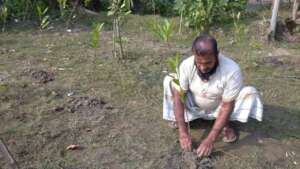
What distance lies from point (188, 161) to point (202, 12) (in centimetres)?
297

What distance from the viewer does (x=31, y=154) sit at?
11.6 ft

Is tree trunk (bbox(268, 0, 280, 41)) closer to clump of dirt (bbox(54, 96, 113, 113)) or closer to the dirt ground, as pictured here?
the dirt ground

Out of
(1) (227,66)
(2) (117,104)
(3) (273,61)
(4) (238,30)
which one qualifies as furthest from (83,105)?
(4) (238,30)

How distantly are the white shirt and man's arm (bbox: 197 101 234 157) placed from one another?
52 millimetres

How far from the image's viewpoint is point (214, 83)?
352 centimetres

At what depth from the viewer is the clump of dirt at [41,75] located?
4.77 metres

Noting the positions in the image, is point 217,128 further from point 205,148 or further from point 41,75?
point 41,75

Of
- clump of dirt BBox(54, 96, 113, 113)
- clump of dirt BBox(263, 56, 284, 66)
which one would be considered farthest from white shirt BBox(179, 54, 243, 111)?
clump of dirt BBox(263, 56, 284, 66)

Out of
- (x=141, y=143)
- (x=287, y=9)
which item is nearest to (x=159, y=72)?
(x=141, y=143)

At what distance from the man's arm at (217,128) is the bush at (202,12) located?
276 cm

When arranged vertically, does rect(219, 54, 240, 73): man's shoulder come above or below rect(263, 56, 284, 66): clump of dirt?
above

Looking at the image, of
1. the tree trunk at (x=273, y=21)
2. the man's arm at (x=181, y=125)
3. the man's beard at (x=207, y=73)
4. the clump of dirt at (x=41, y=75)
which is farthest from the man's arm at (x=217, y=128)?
the tree trunk at (x=273, y=21)

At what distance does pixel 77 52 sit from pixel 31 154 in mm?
2210

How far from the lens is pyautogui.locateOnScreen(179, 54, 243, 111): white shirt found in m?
3.44
